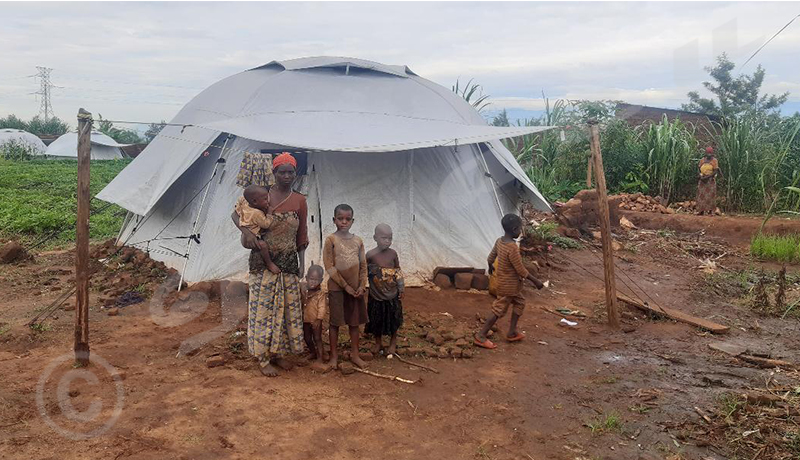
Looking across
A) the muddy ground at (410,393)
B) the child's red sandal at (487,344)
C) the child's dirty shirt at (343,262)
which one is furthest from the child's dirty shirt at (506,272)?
the child's dirty shirt at (343,262)

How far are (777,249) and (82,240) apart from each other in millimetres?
9314

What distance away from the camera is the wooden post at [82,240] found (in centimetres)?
405

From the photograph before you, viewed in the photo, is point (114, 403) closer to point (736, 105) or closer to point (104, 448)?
point (104, 448)

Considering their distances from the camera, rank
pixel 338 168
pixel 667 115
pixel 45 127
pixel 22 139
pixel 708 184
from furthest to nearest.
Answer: pixel 45 127 → pixel 22 139 → pixel 667 115 → pixel 708 184 → pixel 338 168

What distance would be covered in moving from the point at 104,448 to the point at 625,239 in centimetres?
929

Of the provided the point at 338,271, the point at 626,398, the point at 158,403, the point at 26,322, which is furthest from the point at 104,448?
the point at 626,398

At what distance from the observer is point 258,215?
13.3 ft

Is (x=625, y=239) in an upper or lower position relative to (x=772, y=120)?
lower

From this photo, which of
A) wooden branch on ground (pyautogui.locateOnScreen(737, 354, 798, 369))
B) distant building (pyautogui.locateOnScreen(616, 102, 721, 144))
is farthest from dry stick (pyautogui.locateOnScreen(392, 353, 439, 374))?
distant building (pyautogui.locateOnScreen(616, 102, 721, 144))

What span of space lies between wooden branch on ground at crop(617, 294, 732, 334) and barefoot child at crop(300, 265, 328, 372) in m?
3.61

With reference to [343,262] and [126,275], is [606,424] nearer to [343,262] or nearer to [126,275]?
[343,262]

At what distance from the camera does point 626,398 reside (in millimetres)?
4027

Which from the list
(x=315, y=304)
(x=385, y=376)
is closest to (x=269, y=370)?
(x=315, y=304)

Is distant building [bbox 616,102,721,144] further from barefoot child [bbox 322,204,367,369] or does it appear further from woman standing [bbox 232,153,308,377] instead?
woman standing [bbox 232,153,308,377]
